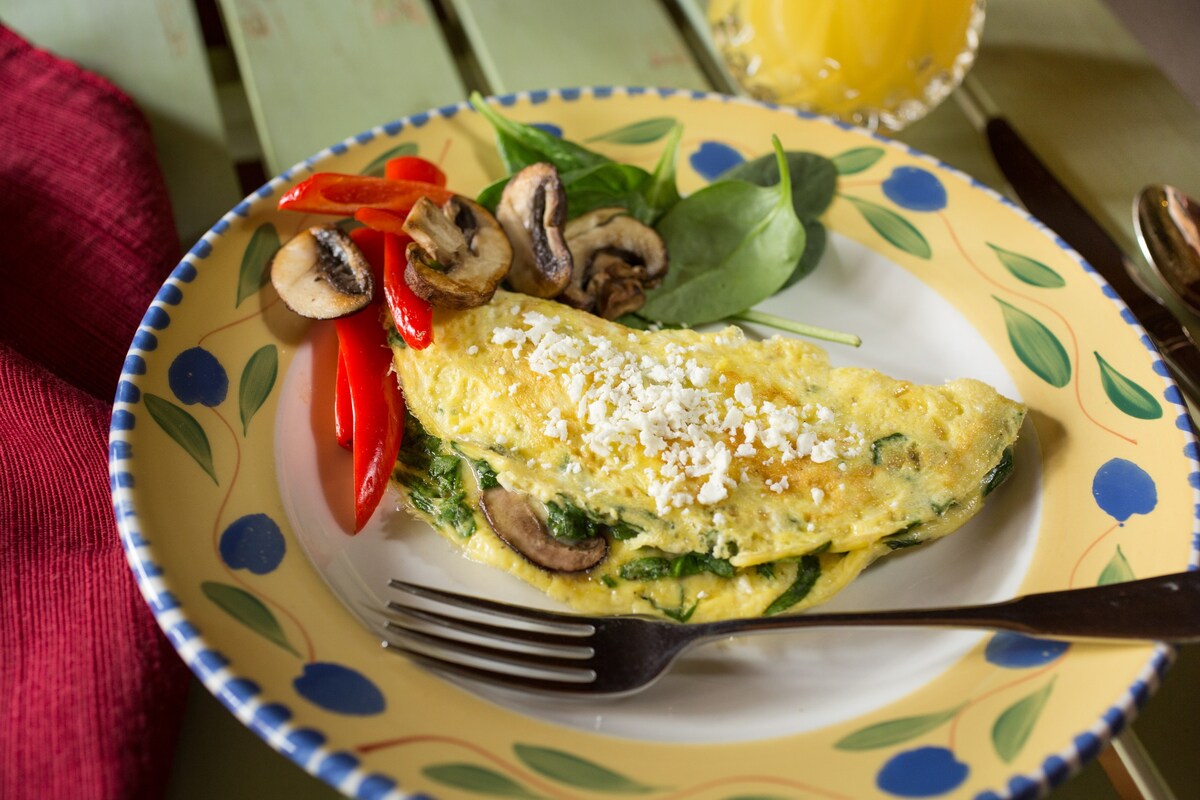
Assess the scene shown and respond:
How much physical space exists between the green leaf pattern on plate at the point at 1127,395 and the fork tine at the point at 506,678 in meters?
1.47

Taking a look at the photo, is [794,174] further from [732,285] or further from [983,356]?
[983,356]

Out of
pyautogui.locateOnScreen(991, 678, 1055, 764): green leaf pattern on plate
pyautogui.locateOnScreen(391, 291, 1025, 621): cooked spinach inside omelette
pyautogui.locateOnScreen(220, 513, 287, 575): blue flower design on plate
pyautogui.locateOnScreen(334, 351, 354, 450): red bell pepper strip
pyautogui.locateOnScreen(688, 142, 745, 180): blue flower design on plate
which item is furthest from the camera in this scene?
pyautogui.locateOnScreen(688, 142, 745, 180): blue flower design on plate

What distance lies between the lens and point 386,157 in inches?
111

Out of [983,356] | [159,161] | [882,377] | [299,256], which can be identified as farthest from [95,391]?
[983,356]

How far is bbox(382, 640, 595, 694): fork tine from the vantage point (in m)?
1.81

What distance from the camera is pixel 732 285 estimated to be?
107 inches

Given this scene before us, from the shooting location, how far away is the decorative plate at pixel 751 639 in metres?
1.67

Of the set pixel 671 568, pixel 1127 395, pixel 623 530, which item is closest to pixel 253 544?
pixel 623 530

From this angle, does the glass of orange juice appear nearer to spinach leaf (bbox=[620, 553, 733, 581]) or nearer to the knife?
the knife

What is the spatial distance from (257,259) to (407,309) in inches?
20.9

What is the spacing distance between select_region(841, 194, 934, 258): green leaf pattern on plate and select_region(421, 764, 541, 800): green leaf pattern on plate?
1.95 metres

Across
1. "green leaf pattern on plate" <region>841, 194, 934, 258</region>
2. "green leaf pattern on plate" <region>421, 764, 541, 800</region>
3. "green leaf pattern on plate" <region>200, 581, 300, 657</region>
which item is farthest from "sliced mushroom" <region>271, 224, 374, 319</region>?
"green leaf pattern on plate" <region>841, 194, 934, 258</region>

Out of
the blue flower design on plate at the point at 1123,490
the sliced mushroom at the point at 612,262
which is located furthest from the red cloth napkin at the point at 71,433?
the blue flower design on plate at the point at 1123,490

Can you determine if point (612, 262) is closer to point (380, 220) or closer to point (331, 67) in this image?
point (380, 220)
